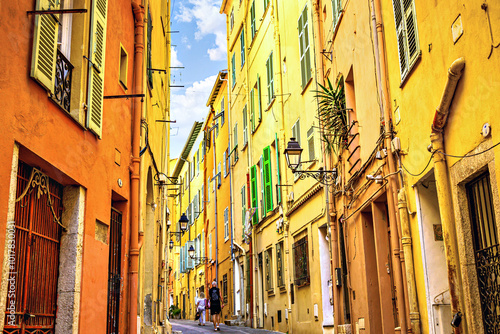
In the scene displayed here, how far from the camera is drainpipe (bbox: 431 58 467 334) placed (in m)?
6.15

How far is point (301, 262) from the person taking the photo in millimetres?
14734

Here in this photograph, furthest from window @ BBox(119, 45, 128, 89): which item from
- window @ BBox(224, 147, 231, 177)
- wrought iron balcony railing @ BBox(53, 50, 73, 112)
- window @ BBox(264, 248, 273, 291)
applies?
window @ BBox(224, 147, 231, 177)

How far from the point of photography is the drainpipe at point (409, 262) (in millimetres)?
7531

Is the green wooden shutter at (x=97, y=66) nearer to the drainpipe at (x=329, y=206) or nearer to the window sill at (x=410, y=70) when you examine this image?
the window sill at (x=410, y=70)

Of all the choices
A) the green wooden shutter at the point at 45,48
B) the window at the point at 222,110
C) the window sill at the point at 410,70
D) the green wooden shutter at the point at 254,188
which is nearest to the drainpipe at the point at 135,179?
the green wooden shutter at the point at 45,48

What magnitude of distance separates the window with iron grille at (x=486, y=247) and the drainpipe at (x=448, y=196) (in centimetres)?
28

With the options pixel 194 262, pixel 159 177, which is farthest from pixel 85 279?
pixel 194 262

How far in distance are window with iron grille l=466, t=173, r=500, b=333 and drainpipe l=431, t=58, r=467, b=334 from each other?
0.28 metres

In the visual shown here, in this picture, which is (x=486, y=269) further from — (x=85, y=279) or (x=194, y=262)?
(x=194, y=262)

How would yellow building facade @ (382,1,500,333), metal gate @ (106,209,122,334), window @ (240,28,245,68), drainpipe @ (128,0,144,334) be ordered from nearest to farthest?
yellow building facade @ (382,1,500,333) → metal gate @ (106,209,122,334) → drainpipe @ (128,0,144,334) → window @ (240,28,245,68)

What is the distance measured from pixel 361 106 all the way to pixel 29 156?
6302mm

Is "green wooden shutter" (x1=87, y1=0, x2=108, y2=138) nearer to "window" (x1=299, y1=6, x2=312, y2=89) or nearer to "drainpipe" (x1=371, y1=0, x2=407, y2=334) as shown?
"drainpipe" (x1=371, y1=0, x2=407, y2=334)

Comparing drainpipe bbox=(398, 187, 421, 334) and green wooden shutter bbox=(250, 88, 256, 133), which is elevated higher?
green wooden shutter bbox=(250, 88, 256, 133)

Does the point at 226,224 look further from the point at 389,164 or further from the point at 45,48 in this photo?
the point at 45,48
